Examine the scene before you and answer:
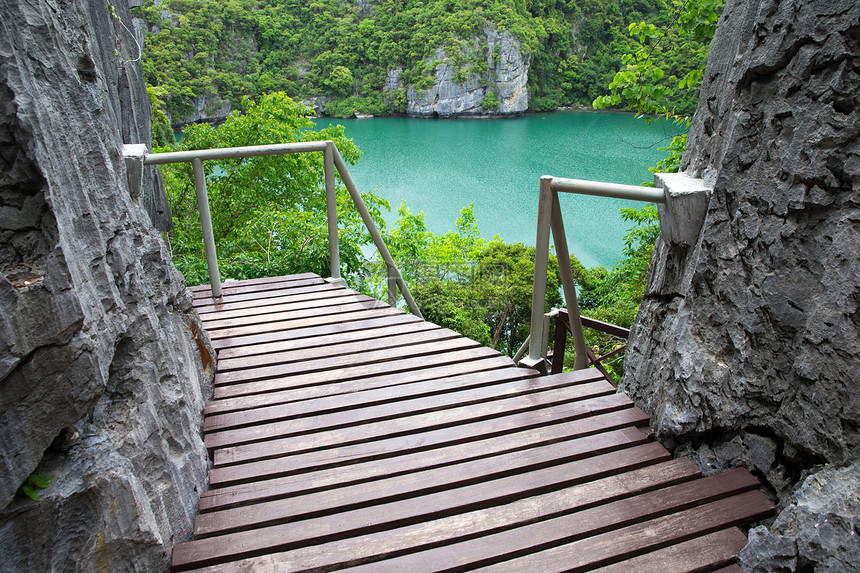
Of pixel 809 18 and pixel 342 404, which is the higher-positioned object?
pixel 809 18

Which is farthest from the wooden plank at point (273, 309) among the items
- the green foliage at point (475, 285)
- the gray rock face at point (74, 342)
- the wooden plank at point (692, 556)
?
the green foliage at point (475, 285)

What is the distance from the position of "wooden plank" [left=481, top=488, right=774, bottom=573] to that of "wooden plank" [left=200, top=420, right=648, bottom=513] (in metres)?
0.36

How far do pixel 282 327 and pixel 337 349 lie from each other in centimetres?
42

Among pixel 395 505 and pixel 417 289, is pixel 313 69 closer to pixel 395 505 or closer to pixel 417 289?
pixel 417 289

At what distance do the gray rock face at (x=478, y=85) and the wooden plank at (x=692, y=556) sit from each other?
44102mm

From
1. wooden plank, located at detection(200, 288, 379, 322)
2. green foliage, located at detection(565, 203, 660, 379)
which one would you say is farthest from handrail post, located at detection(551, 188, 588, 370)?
green foliage, located at detection(565, 203, 660, 379)

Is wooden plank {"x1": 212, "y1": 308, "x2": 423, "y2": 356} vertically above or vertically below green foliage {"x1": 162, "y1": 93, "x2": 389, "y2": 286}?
Answer: above

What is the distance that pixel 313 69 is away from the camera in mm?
42750

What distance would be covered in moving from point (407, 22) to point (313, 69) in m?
8.95

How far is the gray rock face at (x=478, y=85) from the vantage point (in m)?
42.9

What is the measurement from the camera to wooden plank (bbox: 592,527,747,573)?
4.93 feet

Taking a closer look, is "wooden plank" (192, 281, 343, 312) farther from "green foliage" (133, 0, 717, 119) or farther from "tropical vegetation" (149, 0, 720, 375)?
"green foliage" (133, 0, 717, 119)

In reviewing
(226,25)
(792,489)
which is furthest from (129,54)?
(226,25)

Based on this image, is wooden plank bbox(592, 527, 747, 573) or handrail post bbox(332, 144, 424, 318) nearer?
wooden plank bbox(592, 527, 747, 573)
